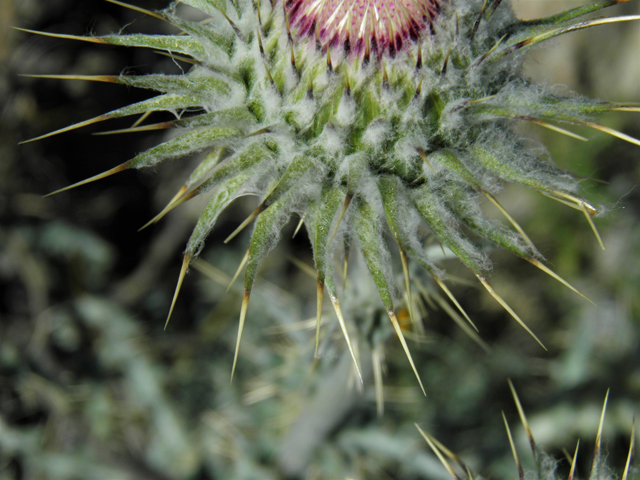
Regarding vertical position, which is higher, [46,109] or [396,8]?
[396,8]

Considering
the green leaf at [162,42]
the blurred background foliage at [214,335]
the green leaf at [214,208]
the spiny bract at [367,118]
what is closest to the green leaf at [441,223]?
the spiny bract at [367,118]

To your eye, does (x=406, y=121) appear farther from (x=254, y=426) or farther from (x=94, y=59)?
Answer: (x=94, y=59)

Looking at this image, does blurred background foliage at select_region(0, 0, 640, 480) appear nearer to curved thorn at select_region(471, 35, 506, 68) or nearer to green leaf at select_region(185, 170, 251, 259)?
green leaf at select_region(185, 170, 251, 259)

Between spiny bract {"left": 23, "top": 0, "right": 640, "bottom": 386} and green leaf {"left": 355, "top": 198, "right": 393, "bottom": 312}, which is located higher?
spiny bract {"left": 23, "top": 0, "right": 640, "bottom": 386}

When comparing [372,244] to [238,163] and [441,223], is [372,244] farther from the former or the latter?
[238,163]

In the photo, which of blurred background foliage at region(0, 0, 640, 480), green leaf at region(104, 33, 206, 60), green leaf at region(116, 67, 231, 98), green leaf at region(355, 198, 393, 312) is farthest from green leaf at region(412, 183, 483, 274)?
blurred background foliage at region(0, 0, 640, 480)

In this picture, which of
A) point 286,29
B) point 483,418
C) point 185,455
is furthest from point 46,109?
point 483,418
